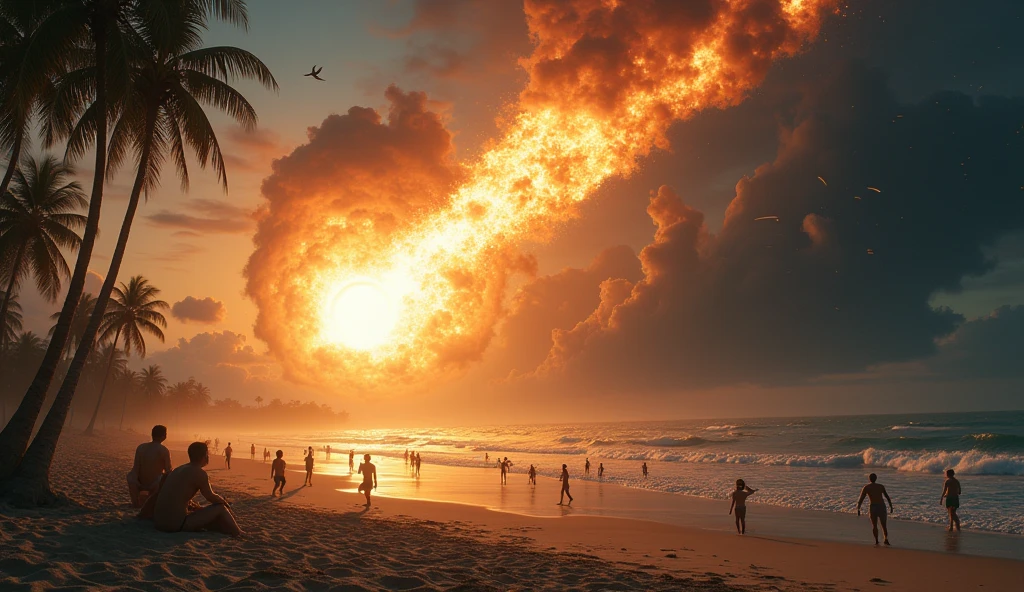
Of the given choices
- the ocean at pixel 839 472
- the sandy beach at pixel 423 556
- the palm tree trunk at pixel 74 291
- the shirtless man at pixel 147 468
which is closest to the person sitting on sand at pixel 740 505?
the sandy beach at pixel 423 556

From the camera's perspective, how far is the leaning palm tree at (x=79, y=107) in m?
12.8

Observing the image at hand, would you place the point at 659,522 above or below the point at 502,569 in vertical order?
below

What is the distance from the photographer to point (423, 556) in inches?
421

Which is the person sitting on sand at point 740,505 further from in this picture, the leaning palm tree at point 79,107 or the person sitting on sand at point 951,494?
the leaning palm tree at point 79,107

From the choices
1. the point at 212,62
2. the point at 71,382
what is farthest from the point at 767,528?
the point at 212,62

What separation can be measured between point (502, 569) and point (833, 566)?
319 inches

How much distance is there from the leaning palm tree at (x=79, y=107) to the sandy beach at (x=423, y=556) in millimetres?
1723

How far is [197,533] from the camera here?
30.8ft

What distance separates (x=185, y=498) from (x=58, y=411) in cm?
775

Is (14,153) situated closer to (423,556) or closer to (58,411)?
(58,411)

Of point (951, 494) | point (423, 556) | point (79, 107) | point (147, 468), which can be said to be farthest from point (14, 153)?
point (951, 494)

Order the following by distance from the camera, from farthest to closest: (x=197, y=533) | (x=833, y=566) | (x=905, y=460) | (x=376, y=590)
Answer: (x=905, y=460) → (x=833, y=566) → (x=197, y=533) → (x=376, y=590)

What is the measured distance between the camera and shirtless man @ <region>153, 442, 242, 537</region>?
354 inches

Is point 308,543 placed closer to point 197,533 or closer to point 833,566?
point 197,533
